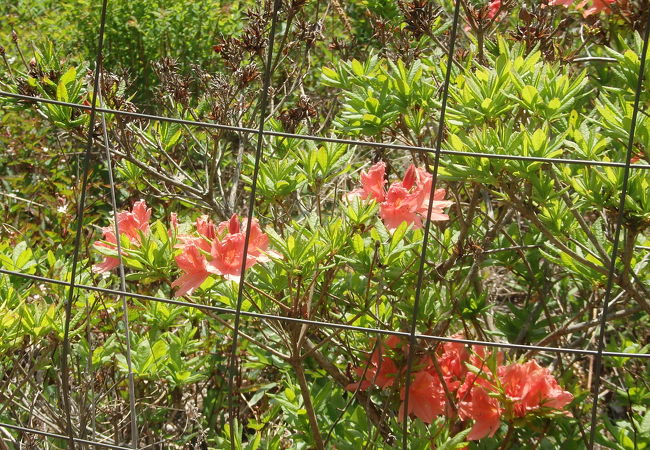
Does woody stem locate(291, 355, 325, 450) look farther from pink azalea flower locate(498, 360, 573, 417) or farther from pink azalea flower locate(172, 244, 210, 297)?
pink azalea flower locate(498, 360, 573, 417)

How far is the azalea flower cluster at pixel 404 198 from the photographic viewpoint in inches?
65.6

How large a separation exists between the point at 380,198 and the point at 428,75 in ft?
1.80

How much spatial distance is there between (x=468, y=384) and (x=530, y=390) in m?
0.16

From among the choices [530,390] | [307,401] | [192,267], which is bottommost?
[307,401]

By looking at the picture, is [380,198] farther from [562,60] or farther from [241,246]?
[562,60]

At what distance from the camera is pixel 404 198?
1.67 metres

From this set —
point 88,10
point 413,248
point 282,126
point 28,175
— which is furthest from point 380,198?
point 88,10

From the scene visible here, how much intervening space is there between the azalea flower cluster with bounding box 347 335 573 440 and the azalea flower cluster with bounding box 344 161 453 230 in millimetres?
256

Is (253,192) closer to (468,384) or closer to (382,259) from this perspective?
(382,259)

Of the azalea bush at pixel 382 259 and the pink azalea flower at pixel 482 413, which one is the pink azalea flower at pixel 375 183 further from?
the pink azalea flower at pixel 482 413

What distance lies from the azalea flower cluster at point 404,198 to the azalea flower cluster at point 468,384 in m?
0.26

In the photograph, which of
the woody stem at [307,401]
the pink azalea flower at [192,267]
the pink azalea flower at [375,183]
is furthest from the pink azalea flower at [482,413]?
the pink azalea flower at [192,267]

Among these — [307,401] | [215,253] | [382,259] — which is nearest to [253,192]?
[215,253]

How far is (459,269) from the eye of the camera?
6.18 feet
